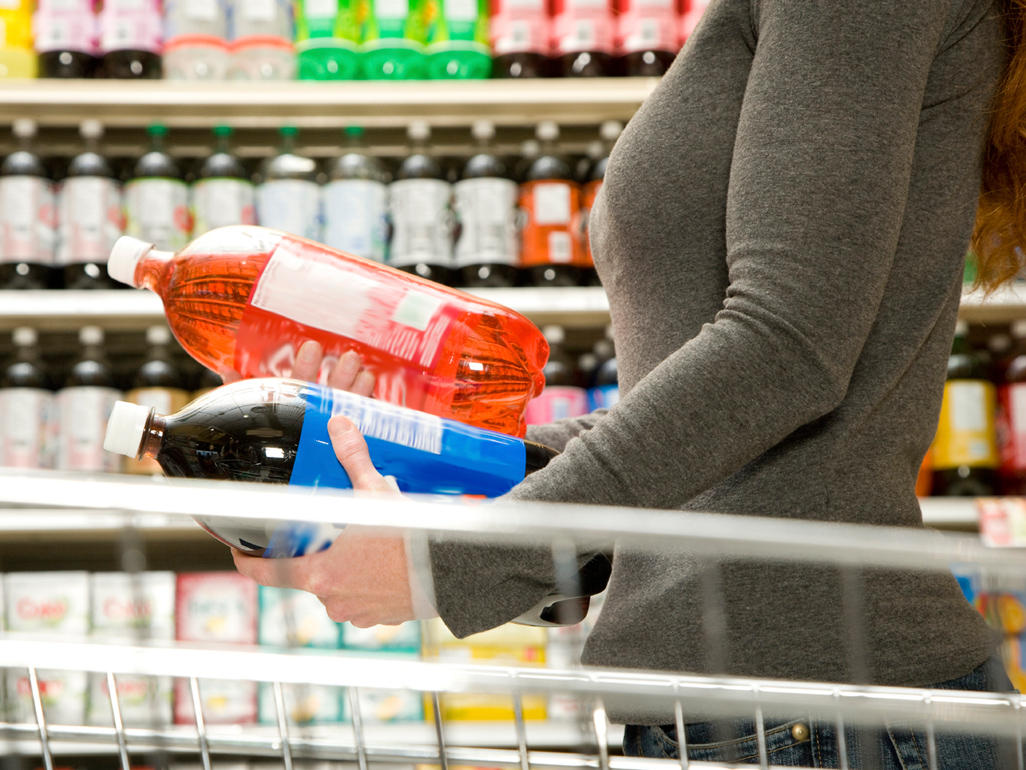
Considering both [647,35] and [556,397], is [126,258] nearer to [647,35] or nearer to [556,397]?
[556,397]

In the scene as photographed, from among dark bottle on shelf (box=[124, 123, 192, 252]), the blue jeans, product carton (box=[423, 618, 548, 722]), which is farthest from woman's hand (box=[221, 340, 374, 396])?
dark bottle on shelf (box=[124, 123, 192, 252])

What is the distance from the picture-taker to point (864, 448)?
0.79 m

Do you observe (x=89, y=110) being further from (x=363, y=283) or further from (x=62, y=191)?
(x=363, y=283)

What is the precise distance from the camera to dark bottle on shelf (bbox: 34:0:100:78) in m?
2.05

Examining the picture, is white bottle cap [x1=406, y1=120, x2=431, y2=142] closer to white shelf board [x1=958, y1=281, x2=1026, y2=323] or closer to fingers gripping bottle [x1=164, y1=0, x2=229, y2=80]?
fingers gripping bottle [x1=164, y1=0, x2=229, y2=80]

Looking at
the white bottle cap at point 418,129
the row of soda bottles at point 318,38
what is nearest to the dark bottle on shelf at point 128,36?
the row of soda bottles at point 318,38

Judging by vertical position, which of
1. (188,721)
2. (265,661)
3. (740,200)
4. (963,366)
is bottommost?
(188,721)

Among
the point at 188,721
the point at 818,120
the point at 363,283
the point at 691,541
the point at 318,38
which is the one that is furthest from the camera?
the point at 318,38

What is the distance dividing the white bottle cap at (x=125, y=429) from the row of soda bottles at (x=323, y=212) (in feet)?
4.05

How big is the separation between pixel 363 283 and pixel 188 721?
1.25m

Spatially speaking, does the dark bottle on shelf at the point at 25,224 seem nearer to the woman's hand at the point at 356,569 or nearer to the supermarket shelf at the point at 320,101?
Answer: the supermarket shelf at the point at 320,101

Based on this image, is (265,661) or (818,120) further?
(818,120)

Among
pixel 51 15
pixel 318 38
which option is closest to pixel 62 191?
pixel 51 15

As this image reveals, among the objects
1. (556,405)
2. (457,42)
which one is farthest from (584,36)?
(556,405)
